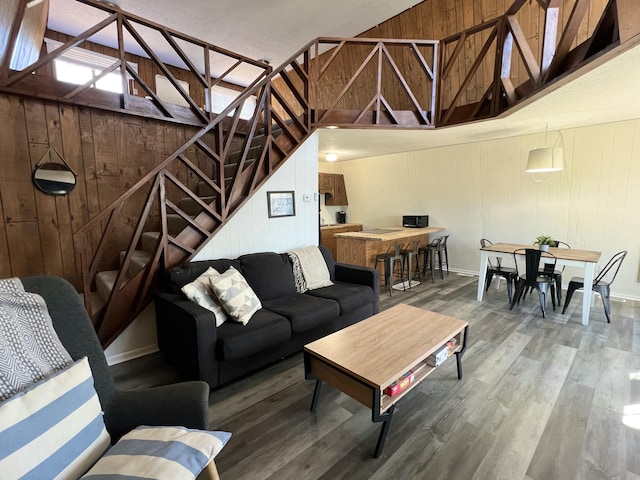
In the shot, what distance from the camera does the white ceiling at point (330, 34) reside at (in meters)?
3.39

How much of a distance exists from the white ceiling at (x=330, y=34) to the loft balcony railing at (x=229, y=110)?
37 centimetres

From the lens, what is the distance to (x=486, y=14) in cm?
397

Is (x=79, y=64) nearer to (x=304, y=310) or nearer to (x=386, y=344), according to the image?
(x=304, y=310)

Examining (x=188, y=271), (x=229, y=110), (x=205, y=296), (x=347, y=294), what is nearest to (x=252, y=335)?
(x=205, y=296)

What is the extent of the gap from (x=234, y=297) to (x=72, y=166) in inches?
84.2

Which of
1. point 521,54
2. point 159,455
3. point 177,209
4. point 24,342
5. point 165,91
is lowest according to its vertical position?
point 159,455

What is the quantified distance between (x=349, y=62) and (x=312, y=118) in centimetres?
228

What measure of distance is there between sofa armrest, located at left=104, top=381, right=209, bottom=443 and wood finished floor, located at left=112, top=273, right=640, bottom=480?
63 centimetres

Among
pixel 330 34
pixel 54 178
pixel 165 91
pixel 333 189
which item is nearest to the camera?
pixel 54 178

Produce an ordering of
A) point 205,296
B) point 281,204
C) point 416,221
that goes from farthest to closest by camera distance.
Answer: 1. point 416,221
2. point 281,204
3. point 205,296

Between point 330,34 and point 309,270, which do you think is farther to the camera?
point 330,34

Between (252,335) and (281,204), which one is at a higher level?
(281,204)

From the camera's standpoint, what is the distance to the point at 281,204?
3857mm

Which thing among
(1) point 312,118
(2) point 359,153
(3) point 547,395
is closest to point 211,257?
(1) point 312,118
